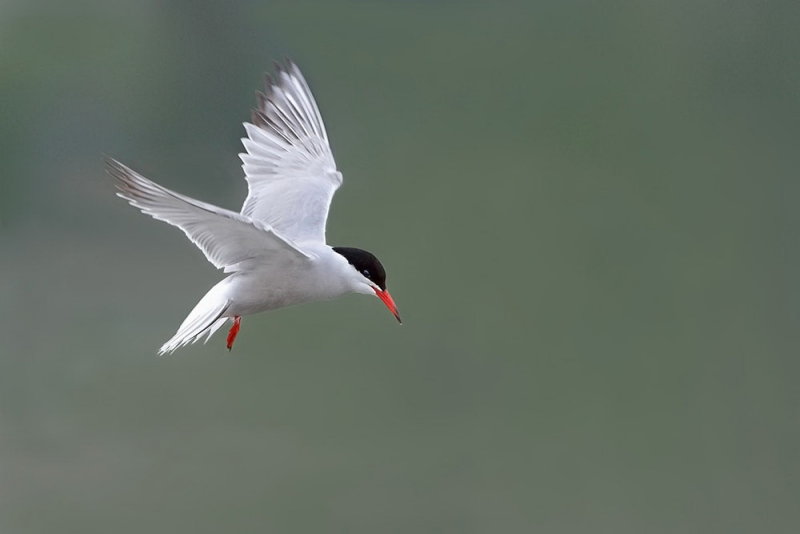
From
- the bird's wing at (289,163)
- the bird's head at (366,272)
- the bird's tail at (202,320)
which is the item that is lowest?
the bird's tail at (202,320)

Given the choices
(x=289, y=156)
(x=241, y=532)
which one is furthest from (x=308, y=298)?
(x=241, y=532)

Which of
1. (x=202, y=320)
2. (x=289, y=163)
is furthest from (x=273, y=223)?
(x=202, y=320)

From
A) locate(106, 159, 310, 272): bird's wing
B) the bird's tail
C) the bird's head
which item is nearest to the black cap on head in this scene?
the bird's head

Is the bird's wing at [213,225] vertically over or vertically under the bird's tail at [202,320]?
over

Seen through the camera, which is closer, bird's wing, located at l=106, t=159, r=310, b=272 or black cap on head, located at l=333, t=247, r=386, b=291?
bird's wing, located at l=106, t=159, r=310, b=272

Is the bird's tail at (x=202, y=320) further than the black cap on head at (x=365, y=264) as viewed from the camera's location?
No

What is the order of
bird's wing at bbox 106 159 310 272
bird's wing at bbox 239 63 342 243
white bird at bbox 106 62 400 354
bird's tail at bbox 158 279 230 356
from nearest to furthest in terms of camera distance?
bird's wing at bbox 106 159 310 272
white bird at bbox 106 62 400 354
bird's tail at bbox 158 279 230 356
bird's wing at bbox 239 63 342 243

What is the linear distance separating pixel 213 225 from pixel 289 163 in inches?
31.0

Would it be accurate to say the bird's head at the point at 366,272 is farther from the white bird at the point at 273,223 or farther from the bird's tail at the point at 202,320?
the bird's tail at the point at 202,320

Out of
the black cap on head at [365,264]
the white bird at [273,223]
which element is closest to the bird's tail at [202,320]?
the white bird at [273,223]

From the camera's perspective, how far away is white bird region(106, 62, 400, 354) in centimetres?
360

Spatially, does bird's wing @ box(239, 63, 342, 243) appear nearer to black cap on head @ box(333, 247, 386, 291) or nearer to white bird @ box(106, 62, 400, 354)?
white bird @ box(106, 62, 400, 354)

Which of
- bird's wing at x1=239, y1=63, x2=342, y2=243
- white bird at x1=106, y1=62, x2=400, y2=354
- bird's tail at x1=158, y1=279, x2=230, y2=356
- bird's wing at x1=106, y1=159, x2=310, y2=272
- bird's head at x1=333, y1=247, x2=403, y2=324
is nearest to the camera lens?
bird's wing at x1=106, y1=159, x2=310, y2=272

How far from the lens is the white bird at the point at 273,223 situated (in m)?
3.60
